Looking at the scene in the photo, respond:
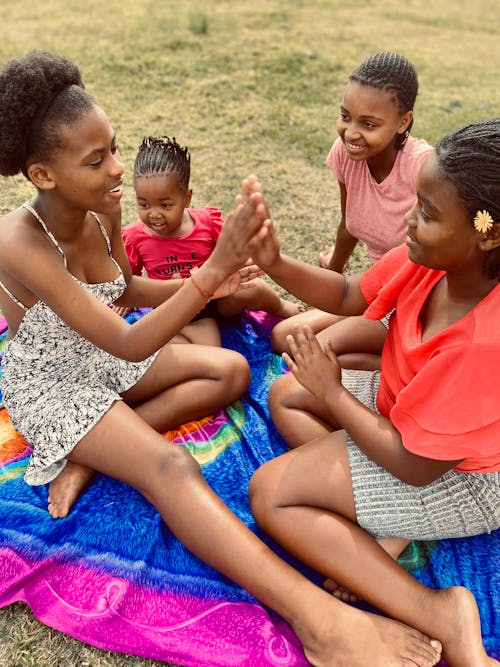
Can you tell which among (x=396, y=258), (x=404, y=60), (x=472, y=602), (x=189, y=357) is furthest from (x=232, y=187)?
(x=472, y=602)

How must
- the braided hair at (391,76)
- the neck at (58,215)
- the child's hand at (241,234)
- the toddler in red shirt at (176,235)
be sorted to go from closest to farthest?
the child's hand at (241,234) < the neck at (58,215) < the braided hair at (391,76) < the toddler in red shirt at (176,235)

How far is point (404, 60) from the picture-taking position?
265cm

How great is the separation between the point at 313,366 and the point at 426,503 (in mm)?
521

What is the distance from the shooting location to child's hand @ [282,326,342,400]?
198cm

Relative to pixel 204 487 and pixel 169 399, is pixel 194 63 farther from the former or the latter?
pixel 204 487

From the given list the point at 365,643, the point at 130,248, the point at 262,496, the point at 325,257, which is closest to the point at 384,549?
the point at 365,643

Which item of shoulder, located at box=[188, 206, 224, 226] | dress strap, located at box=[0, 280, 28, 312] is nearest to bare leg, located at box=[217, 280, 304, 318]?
shoulder, located at box=[188, 206, 224, 226]

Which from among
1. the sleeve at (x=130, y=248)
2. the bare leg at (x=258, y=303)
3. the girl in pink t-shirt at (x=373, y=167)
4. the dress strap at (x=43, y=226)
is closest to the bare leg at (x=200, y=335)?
the bare leg at (x=258, y=303)

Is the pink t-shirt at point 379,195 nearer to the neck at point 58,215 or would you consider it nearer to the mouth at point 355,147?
the mouth at point 355,147

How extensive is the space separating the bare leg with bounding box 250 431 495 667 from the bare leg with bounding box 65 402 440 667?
6 cm

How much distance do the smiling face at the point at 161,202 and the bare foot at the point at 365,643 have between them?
1780mm

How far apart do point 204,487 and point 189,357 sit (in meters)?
0.62

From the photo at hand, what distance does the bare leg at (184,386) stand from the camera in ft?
7.96

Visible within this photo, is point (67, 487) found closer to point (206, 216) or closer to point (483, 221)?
point (206, 216)
